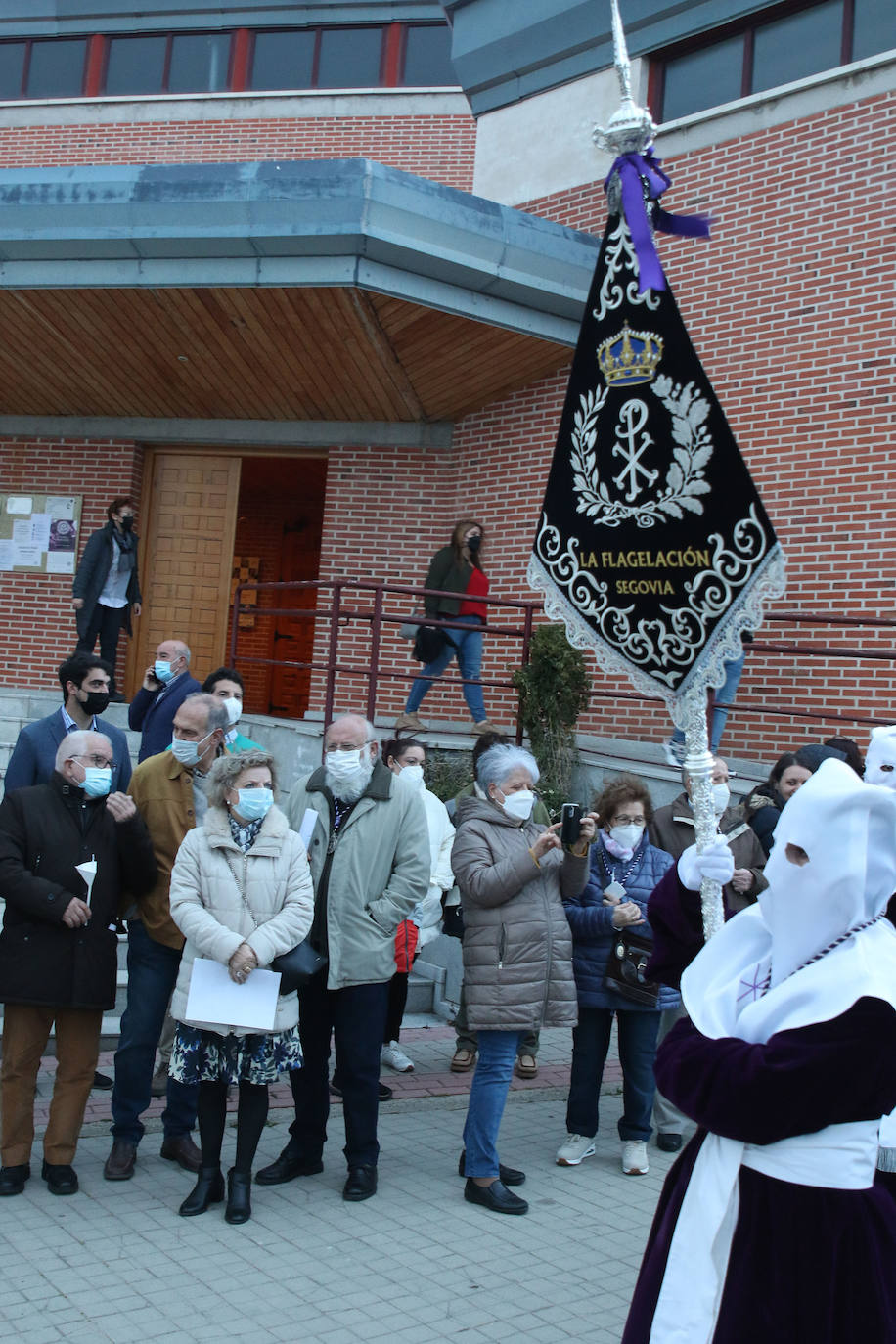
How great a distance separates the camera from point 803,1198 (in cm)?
240

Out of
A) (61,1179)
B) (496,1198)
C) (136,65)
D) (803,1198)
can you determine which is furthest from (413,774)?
(136,65)

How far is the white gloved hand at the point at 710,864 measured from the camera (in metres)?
2.83

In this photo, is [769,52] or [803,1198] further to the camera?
[769,52]

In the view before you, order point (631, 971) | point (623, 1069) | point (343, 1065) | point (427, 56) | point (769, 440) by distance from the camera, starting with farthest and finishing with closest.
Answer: point (427, 56)
point (769, 440)
point (623, 1069)
point (631, 971)
point (343, 1065)

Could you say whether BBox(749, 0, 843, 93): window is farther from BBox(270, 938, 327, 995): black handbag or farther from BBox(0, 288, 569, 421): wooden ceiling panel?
BBox(270, 938, 327, 995): black handbag

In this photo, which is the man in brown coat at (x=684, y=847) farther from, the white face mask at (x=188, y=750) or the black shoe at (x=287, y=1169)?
the white face mask at (x=188, y=750)

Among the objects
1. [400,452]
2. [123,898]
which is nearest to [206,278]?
[400,452]

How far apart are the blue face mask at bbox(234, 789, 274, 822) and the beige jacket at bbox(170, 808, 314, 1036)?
7cm

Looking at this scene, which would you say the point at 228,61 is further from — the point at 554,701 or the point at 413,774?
the point at 413,774

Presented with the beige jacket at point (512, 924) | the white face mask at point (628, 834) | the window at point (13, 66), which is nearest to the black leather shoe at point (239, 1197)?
the beige jacket at point (512, 924)

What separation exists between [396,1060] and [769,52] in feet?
26.4

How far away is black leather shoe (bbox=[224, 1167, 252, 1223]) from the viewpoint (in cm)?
462

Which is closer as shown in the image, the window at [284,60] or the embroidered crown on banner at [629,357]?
the embroidered crown on banner at [629,357]

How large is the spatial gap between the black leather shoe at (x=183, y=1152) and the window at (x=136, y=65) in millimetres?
12795
